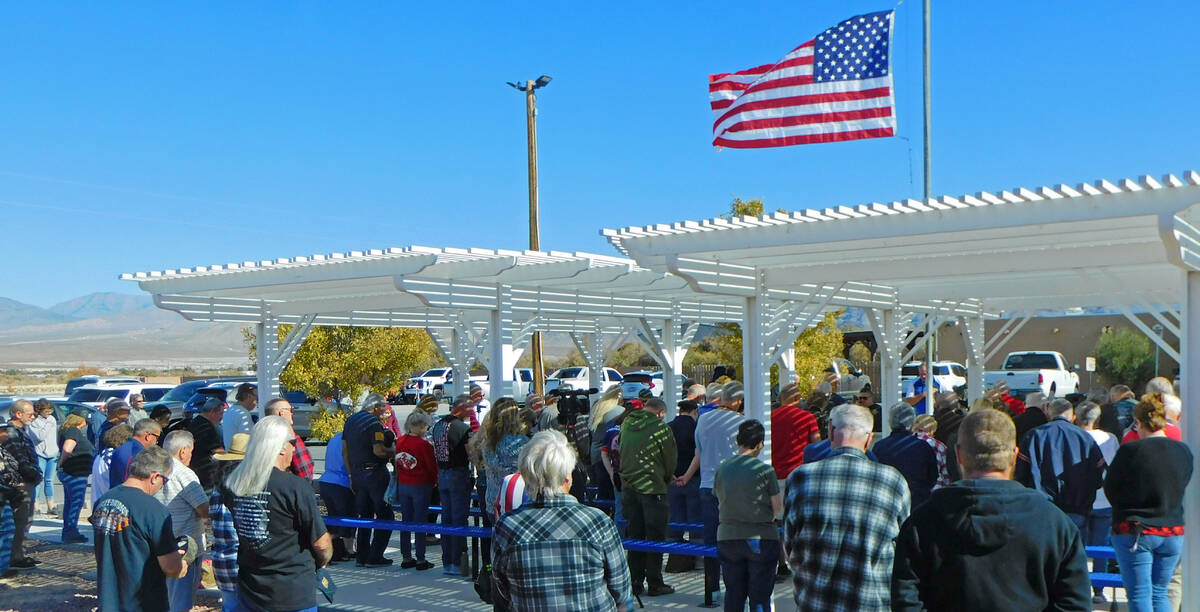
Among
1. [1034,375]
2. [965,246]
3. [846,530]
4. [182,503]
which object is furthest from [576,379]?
[846,530]

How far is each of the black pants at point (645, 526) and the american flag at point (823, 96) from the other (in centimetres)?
484

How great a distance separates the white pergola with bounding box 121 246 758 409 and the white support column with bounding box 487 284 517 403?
0.01 metres

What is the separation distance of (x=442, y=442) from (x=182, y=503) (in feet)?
8.02

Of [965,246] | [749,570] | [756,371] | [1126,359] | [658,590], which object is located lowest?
[658,590]

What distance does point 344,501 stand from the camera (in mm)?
8648

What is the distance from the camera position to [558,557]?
3527 millimetres

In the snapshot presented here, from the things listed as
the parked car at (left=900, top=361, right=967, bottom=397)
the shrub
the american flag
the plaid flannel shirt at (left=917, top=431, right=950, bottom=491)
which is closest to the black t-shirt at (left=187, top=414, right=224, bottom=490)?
the plaid flannel shirt at (left=917, top=431, right=950, bottom=491)

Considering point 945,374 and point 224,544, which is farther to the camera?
point 945,374

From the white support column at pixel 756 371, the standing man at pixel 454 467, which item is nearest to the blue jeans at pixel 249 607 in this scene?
the standing man at pixel 454 467

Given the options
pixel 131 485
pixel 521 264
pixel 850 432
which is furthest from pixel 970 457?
pixel 521 264

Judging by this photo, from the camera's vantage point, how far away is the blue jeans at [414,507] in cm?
829

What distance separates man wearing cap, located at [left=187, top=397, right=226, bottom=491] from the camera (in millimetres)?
8109

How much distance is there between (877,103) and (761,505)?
6.71 meters

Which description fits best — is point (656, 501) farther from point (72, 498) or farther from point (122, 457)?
point (72, 498)
